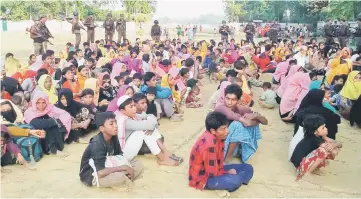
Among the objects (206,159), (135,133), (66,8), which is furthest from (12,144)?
(66,8)

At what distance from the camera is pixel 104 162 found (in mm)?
4000

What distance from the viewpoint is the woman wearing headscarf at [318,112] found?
5.16 meters

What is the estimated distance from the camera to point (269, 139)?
6070 mm

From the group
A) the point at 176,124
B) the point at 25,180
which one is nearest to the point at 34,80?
the point at 176,124

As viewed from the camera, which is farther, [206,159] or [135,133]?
[135,133]

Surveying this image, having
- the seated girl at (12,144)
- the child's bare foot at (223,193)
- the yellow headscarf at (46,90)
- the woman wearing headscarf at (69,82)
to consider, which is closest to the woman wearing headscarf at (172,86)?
the woman wearing headscarf at (69,82)

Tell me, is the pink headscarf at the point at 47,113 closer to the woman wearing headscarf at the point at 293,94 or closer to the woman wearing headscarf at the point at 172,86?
the woman wearing headscarf at the point at 172,86

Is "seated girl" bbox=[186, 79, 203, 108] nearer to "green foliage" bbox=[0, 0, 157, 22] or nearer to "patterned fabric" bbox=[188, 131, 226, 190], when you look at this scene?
"patterned fabric" bbox=[188, 131, 226, 190]

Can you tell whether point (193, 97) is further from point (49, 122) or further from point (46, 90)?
point (49, 122)

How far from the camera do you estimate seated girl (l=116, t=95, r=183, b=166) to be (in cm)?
467

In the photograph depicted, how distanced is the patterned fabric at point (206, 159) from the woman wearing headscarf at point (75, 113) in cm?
223

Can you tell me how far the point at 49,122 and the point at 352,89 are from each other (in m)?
5.08

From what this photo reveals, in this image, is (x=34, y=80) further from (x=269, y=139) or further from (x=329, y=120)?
(x=329, y=120)

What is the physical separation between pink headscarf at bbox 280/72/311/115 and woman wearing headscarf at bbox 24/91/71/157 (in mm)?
3679
